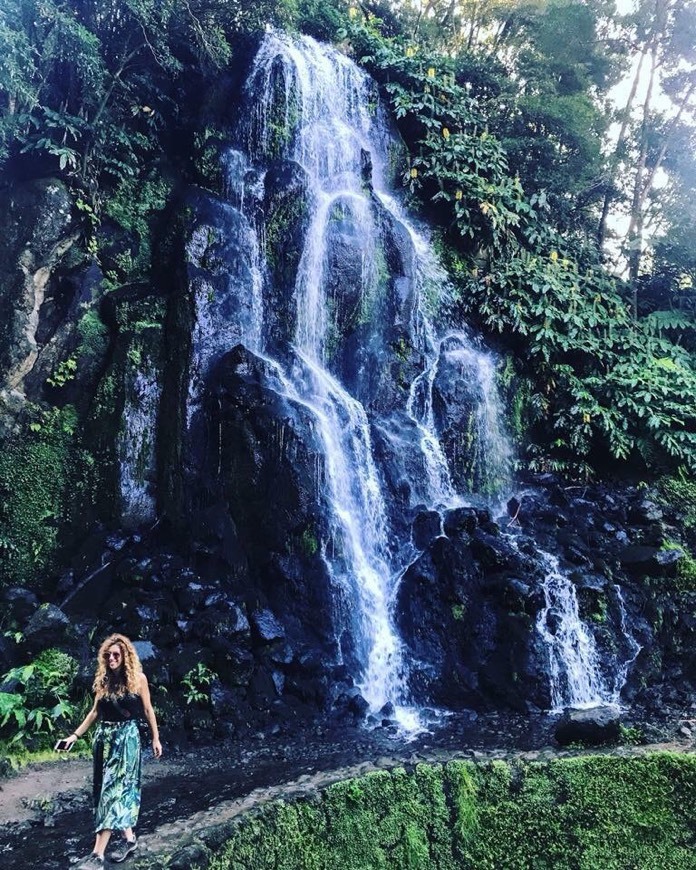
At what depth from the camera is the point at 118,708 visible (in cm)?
447

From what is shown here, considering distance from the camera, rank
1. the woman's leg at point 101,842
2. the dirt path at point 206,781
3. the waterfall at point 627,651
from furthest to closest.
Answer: the waterfall at point 627,651, the dirt path at point 206,781, the woman's leg at point 101,842

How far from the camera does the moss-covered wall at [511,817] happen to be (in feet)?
16.8

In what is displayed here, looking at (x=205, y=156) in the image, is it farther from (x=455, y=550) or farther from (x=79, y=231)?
(x=455, y=550)

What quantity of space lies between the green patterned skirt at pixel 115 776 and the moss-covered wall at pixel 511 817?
3.83ft

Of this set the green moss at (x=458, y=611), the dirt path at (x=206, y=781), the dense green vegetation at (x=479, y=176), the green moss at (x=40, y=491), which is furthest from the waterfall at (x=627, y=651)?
the green moss at (x=40, y=491)

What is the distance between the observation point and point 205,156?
1360 centimetres

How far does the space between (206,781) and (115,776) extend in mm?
2303

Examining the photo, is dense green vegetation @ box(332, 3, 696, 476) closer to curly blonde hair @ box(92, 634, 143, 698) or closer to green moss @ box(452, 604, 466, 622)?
green moss @ box(452, 604, 466, 622)

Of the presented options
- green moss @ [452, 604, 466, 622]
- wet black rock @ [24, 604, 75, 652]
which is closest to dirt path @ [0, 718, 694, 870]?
green moss @ [452, 604, 466, 622]

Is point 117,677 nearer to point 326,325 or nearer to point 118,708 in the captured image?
point 118,708

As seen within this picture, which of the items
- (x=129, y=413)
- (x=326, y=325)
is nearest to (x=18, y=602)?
(x=129, y=413)

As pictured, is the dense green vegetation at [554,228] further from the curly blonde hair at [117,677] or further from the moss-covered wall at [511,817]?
the curly blonde hair at [117,677]

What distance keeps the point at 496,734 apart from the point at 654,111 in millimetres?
20904

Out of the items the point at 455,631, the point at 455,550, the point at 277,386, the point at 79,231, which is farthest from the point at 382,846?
the point at 79,231
